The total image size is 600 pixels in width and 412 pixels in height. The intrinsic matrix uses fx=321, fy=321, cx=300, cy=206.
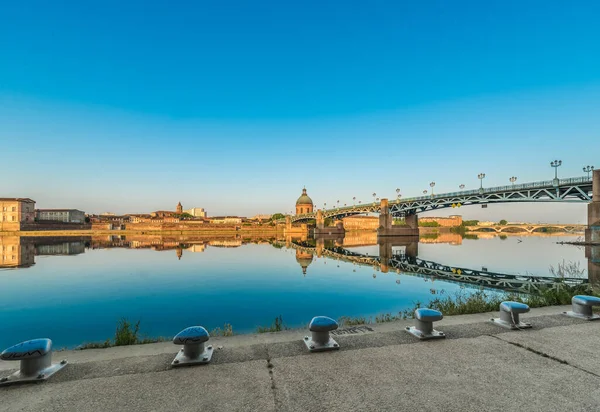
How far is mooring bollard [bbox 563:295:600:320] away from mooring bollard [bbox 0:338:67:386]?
10.8m

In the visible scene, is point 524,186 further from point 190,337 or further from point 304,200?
point 304,200


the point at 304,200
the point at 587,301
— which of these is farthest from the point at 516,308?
the point at 304,200

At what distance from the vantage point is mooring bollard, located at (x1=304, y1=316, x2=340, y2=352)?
5.75m

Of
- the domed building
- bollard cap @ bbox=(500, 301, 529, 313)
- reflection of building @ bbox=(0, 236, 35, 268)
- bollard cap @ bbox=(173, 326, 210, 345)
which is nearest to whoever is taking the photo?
bollard cap @ bbox=(173, 326, 210, 345)

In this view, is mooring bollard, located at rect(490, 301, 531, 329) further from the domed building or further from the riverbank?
the domed building

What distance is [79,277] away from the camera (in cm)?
2545

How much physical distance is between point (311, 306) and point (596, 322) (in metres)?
11.0

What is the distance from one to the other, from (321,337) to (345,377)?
118 centimetres

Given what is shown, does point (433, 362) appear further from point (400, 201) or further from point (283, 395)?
point (400, 201)

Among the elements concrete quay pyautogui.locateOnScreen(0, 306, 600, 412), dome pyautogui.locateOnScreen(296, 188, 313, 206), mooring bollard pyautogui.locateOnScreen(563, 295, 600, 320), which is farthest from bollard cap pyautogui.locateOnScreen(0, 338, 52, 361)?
dome pyautogui.locateOnScreen(296, 188, 313, 206)

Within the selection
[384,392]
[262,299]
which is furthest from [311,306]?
[384,392]

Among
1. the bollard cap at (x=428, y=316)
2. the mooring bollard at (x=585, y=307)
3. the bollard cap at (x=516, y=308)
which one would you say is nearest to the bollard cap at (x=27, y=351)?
the bollard cap at (x=428, y=316)

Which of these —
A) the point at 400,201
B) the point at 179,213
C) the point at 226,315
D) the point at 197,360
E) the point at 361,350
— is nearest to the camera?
the point at 197,360

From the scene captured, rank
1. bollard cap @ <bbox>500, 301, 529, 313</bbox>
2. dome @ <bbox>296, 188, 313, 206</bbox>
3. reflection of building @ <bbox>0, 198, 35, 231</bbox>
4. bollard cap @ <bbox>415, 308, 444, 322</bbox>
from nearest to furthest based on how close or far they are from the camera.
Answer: bollard cap @ <bbox>415, 308, 444, 322</bbox>
bollard cap @ <bbox>500, 301, 529, 313</bbox>
reflection of building @ <bbox>0, 198, 35, 231</bbox>
dome @ <bbox>296, 188, 313, 206</bbox>
